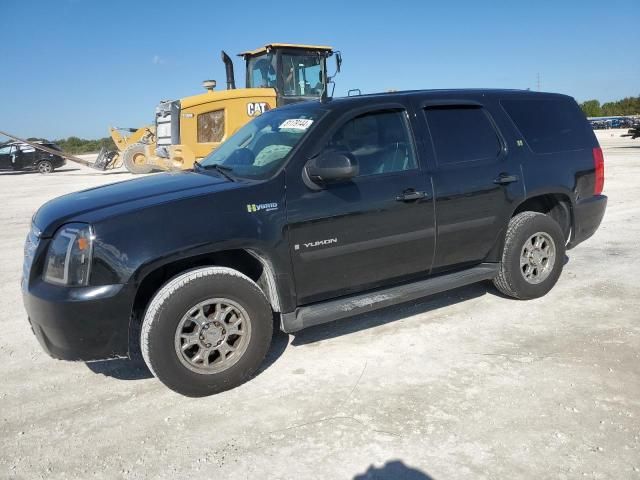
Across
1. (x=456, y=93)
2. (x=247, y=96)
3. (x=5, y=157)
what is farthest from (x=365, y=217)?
(x=5, y=157)

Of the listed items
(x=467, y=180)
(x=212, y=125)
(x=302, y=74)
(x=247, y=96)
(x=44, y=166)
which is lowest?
(x=467, y=180)

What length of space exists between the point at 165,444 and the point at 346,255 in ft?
5.43

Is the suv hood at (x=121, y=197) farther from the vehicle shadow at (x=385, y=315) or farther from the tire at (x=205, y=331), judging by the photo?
the vehicle shadow at (x=385, y=315)

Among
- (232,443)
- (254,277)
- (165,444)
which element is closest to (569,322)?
(254,277)

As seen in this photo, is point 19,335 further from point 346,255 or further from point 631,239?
point 631,239

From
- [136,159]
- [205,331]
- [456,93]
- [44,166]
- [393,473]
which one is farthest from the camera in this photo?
[44,166]

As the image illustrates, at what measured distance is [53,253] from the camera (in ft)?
10.1

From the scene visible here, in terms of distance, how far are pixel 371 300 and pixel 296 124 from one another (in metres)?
1.42

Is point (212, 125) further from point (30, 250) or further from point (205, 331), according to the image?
point (205, 331)

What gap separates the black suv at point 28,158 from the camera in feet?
82.1

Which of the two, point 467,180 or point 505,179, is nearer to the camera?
point 467,180

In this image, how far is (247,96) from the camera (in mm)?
12453

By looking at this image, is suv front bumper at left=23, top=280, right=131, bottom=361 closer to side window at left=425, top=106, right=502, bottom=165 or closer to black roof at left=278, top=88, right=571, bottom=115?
black roof at left=278, top=88, right=571, bottom=115

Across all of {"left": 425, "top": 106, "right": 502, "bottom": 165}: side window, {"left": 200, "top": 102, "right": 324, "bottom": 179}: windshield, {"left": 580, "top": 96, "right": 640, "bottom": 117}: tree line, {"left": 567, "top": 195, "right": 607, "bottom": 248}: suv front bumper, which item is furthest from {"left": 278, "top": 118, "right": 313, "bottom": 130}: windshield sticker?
{"left": 580, "top": 96, "right": 640, "bottom": 117}: tree line
